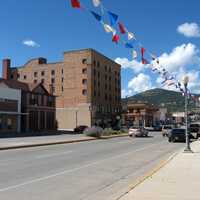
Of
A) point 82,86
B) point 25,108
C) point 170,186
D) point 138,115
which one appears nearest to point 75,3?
point 170,186

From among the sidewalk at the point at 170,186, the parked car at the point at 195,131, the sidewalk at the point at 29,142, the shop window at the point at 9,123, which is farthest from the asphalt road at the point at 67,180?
the shop window at the point at 9,123

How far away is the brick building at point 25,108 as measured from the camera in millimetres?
62562

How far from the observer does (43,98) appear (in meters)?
74.9

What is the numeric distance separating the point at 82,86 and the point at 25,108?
29.6 meters

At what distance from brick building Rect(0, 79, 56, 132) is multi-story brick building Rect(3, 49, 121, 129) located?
18177 millimetres

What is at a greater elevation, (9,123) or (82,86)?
(82,86)

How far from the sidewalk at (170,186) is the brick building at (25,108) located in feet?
166

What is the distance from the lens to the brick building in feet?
205

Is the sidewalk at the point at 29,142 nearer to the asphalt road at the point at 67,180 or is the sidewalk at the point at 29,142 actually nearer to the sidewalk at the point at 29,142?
the sidewalk at the point at 29,142

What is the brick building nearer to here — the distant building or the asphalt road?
the asphalt road

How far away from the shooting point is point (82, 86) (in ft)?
316

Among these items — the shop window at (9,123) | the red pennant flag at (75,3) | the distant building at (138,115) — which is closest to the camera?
the red pennant flag at (75,3)

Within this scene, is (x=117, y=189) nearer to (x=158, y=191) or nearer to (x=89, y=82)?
(x=158, y=191)

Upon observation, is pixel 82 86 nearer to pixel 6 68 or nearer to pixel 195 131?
pixel 6 68
